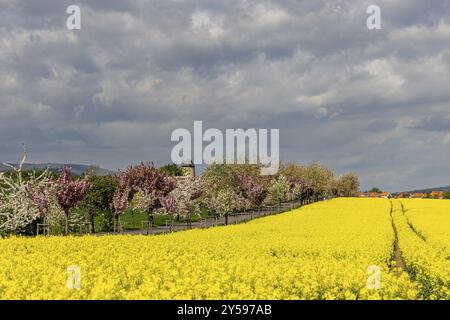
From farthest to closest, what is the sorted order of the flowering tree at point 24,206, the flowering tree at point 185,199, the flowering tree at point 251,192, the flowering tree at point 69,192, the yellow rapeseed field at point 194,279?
the flowering tree at point 251,192, the flowering tree at point 185,199, the flowering tree at point 69,192, the flowering tree at point 24,206, the yellow rapeseed field at point 194,279

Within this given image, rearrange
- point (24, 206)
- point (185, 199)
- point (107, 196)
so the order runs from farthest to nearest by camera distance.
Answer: point (185, 199) < point (107, 196) < point (24, 206)

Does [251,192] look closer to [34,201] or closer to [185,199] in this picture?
[185,199]

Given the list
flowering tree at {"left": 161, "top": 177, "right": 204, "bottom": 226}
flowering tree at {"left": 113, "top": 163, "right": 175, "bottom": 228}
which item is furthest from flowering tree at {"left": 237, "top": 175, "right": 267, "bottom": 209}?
flowering tree at {"left": 113, "top": 163, "right": 175, "bottom": 228}

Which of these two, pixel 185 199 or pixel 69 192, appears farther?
pixel 185 199

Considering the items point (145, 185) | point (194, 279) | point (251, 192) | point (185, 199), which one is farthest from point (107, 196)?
point (194, 279)

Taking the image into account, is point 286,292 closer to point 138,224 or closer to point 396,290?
point 396,290

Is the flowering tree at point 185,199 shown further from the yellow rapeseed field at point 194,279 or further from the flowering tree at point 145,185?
the yellow rapeseed field at point 194,279

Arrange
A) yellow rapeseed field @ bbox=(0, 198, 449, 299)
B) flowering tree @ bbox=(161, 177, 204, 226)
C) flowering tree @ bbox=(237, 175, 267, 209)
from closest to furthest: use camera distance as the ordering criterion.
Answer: yellow rapeseed field @ bbox=(0, 198, 449, 299) < flowering tree @ bbox=(161, 177, 204, 226) < flowering tree @ bbox=(237, 175, 267, 209)

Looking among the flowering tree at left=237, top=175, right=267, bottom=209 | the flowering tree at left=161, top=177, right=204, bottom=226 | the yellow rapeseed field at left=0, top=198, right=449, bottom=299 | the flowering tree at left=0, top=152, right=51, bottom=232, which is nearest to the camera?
the yellow rapeseed field at left=0, top=198, right=449, bottom=299

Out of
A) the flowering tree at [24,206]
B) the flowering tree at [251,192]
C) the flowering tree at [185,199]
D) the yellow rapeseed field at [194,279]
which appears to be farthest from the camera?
the flowering tree at [251,192]

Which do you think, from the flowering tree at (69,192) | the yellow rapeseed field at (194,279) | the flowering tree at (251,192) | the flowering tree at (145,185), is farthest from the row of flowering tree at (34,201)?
the flowering tree at (251,192)

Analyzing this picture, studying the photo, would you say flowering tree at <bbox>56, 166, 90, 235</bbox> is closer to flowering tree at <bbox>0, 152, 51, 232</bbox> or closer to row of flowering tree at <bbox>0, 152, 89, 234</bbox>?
row of flowering tree at <bbox>0, 152, 89, 234</bbox>

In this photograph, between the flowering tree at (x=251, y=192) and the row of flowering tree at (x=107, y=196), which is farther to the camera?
the flowering tree at (x=251, y=192)

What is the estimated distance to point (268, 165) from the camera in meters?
124
